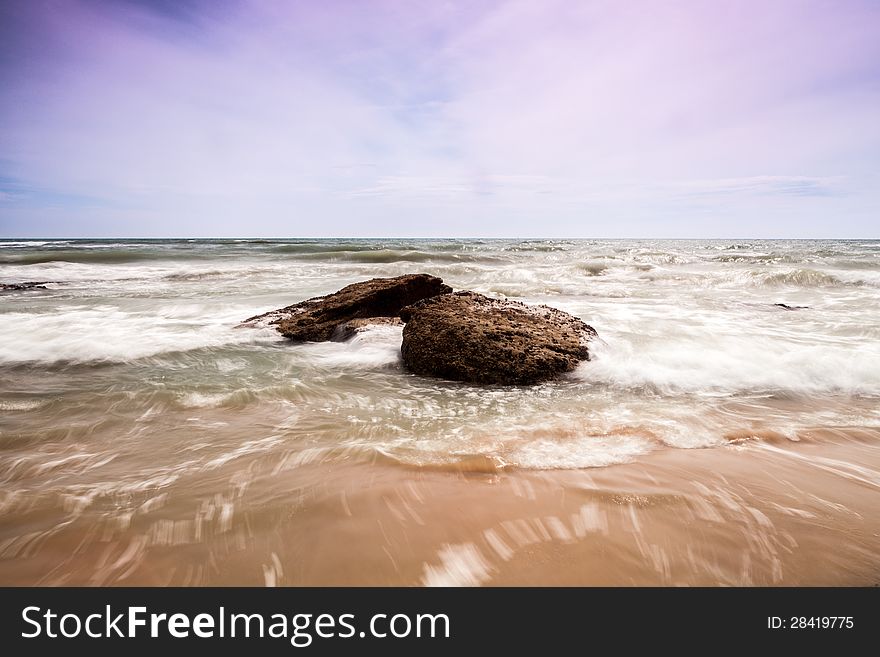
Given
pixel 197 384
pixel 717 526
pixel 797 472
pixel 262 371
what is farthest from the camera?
pixel 262 371

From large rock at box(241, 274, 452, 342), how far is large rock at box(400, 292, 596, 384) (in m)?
1.21

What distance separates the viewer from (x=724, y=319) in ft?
21.2

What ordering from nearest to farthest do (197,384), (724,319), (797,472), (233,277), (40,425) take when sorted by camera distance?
(797,472) < (40,425) < (197,384) < (724,319) < (233,277)

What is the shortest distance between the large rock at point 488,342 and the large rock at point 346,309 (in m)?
1.21

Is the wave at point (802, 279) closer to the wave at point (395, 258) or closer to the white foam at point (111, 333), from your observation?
the wave at point (395, 258)

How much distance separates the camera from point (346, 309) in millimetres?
5555

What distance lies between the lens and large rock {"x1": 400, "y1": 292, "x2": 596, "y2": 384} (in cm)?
366

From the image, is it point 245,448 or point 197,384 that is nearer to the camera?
point 245,448
